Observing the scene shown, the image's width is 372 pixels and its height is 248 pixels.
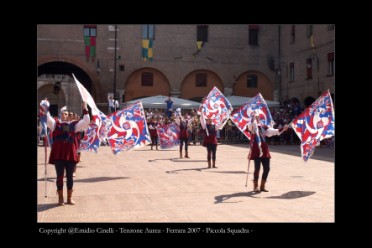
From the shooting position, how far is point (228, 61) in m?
38.8

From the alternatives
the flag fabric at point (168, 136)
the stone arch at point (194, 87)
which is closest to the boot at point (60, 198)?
the flag fabric at point (168, 136)

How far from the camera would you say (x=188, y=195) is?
33.1 feet

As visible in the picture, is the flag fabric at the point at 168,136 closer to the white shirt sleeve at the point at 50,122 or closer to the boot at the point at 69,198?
the boot at the point at 69,198

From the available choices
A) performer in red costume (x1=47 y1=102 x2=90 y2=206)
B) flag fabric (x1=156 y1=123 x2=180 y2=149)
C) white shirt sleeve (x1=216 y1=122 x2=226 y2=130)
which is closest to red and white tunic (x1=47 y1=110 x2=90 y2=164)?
performer in red costume (x1=47 y1=102 x2=90 y2=206)

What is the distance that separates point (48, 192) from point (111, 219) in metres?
3.52

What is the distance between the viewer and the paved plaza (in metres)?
7.98

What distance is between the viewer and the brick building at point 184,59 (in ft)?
116

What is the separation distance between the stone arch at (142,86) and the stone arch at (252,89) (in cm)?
615

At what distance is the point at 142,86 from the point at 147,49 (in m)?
3.07

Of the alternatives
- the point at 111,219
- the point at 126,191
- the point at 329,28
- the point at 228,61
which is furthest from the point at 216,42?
the point at 111,219

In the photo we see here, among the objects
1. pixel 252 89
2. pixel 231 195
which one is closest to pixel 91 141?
pixel 231 195

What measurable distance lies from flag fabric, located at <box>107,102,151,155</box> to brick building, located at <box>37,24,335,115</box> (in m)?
22.5
